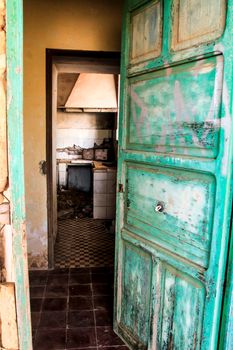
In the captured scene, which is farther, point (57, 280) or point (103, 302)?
point (57, 280)

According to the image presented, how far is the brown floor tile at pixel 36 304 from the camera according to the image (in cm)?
248

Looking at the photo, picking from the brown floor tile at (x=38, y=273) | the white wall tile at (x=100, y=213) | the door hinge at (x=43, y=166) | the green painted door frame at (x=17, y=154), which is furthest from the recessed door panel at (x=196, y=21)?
the white wall tile at (x=100, y=213)

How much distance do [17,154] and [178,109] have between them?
889 mm

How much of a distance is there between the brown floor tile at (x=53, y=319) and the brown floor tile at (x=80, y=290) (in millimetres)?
320

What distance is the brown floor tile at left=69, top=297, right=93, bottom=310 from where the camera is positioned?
254 centimetres

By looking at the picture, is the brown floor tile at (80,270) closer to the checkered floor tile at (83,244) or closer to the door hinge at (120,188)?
the checkered floor tile at (83,244)

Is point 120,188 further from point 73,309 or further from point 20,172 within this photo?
point 73,309

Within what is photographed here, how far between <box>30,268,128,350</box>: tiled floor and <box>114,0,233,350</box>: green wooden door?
0.30 metres

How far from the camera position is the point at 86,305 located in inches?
102

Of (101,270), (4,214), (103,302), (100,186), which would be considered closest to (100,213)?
(100,186)

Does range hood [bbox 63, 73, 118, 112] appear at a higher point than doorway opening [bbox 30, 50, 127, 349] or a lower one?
higher

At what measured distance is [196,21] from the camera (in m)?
1.36

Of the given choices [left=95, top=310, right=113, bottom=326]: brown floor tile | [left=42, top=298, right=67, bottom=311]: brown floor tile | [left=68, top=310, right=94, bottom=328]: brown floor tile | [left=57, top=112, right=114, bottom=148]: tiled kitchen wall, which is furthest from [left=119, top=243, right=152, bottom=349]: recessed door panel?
[left=57, top=112, right=114, bottom=148]: tiled kitchen wall

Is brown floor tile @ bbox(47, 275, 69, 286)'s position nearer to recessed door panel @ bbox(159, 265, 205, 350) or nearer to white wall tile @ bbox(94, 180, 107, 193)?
recessed door panel @ bbox(159, 265, 205, 350)
